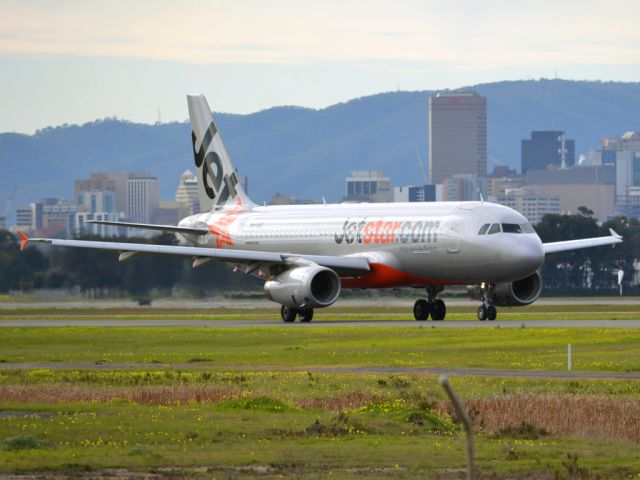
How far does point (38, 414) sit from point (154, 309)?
60910 millimetres

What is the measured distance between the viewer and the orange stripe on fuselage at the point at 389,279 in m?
69.3

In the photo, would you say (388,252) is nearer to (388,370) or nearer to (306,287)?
(306,287)

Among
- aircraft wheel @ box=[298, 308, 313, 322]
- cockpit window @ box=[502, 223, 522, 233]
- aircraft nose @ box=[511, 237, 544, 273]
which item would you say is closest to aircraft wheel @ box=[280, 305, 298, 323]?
aircraft wheel @ box=[298, 308, 313, 322]

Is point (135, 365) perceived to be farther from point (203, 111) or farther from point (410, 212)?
point (203, 111)

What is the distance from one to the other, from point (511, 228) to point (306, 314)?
925 centimetres

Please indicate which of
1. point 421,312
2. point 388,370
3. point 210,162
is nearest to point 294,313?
point 421,312

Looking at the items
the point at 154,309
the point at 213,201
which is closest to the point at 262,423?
the point at 213,201

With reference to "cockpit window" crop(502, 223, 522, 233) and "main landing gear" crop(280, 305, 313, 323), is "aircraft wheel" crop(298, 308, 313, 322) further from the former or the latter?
"cockpit window" crop(502, 223, 522, 233)

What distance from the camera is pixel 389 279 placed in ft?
230

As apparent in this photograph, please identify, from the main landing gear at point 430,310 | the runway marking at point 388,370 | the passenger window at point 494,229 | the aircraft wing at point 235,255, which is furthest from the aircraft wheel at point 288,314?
the runway marking at point 388,370

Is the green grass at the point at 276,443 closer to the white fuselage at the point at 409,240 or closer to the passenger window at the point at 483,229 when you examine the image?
the white fuselage at the point at 409,240

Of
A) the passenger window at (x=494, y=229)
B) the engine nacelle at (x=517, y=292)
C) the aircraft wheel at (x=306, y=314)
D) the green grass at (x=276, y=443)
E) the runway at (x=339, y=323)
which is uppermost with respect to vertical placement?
the passenger window at (x=494, y=229)

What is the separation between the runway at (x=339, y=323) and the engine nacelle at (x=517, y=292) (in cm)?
328

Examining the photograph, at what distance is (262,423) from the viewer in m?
29.3
